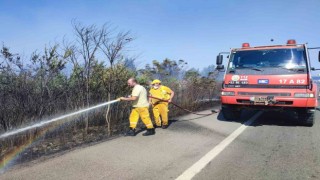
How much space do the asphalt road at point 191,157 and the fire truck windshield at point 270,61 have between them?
1653mm

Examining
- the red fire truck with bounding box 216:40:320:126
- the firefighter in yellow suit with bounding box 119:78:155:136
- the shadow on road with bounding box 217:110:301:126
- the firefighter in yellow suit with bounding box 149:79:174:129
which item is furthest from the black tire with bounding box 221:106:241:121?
the firefighter in yellow suit with bounding box 119:78:155:136

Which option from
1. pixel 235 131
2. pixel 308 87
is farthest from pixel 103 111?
pixel 308 87

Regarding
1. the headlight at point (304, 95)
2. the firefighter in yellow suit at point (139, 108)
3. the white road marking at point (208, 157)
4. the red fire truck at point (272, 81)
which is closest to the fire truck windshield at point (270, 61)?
the red fire truck at point (272, 81)

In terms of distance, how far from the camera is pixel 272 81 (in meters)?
8.34

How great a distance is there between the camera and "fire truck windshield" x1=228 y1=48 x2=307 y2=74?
845cm

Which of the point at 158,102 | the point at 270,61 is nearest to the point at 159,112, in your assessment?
the point at 158,102

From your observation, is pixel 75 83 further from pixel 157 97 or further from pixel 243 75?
pixel 243 75

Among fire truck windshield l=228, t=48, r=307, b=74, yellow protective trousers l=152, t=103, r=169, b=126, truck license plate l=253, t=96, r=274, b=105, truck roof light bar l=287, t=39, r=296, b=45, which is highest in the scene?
truck roof light bar l=287, t=39, r=296, b=45

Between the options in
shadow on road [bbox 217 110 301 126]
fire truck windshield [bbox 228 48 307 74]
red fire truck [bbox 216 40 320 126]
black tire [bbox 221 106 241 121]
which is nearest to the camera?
red fire truck [bbox 216 40 320 126]

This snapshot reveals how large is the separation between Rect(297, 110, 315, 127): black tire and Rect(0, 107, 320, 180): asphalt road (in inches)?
18.5

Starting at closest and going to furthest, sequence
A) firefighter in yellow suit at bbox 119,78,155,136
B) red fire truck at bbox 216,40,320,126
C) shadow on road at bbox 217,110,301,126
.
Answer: firefighter in yellow suit at bbox 119,78,155,136, red fire truck at bbox 216,40,320,126, shadow on road at bbox 217,110,301,126

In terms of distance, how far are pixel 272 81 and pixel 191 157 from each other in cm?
410

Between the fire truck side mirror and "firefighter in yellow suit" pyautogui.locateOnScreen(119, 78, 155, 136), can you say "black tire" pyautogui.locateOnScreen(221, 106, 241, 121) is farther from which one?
"firefighter in yellow suit" pyautogui.locateOnScreen(119, 78, 155, 136)

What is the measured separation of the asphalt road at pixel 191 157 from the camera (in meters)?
4.45
